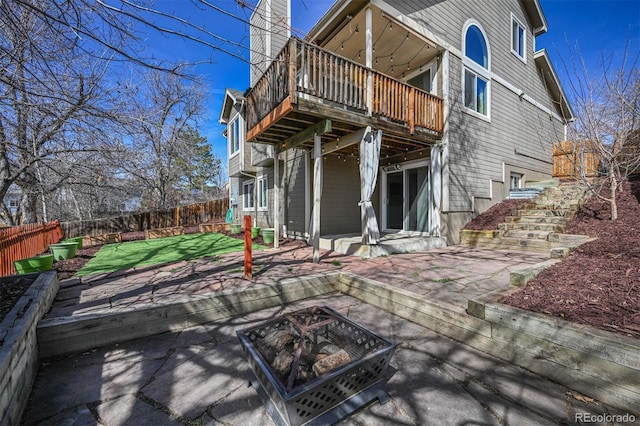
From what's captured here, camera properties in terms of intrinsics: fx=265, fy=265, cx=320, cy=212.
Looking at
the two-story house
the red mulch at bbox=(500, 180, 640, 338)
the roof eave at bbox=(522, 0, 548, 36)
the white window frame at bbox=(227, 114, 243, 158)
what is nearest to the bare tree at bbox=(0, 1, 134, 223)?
the two-story house

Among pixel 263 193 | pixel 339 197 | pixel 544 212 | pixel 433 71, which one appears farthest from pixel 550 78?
pixel 263 193

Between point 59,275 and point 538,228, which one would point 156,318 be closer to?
point 59,275

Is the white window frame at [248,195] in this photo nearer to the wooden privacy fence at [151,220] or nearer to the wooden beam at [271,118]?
the wooden privacy fence at [151,220]

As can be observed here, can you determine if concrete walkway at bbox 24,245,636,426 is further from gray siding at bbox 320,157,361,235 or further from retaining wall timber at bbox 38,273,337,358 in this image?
gray siding at bbox 320,157,361,235

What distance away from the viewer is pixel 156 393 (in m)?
1.93

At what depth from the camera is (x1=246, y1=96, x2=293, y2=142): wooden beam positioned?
4.88 m

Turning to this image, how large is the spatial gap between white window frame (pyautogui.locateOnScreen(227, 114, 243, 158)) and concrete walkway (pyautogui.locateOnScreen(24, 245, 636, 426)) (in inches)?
352

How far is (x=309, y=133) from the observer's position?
5.78 m

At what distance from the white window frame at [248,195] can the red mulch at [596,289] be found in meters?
10.3

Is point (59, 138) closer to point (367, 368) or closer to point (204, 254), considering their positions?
point (204, 254)

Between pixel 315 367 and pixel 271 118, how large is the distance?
495cm

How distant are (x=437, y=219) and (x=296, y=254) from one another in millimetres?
3850

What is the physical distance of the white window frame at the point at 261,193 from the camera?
10.1 metres

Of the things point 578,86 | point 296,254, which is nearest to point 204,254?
point 296,254
